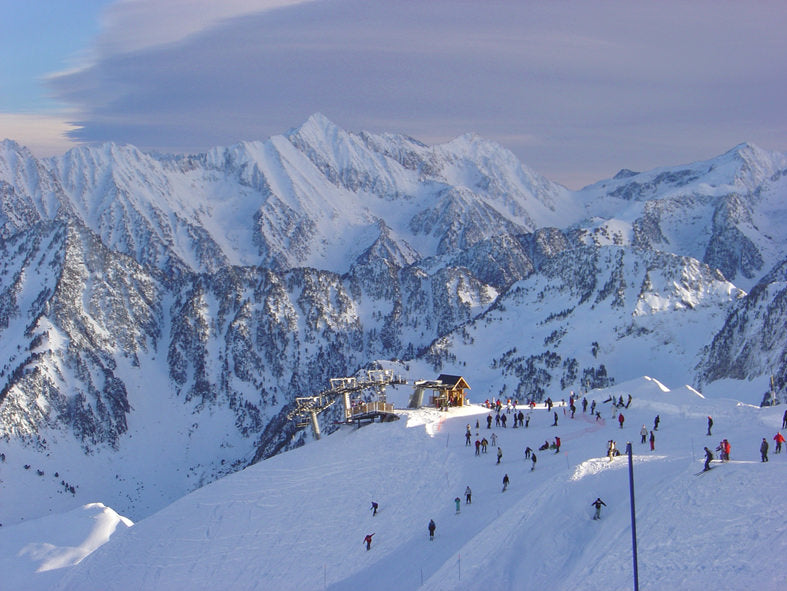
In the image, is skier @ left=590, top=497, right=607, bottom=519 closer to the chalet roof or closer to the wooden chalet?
the wooden chalet

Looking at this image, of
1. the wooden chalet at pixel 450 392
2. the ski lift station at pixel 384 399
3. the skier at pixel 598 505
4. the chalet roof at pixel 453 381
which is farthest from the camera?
the chalet roof at pixel 453 381

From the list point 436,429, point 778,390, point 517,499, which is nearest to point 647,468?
point 517,499

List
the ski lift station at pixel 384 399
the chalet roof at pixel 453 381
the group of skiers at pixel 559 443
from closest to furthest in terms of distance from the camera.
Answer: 1. the group of skiers at pixel 559 443
2. the ski lift station at pixel 384 399
3. the chalet roof at pixel 453 381

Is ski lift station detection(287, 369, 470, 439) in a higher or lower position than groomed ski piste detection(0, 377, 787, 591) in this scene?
higher

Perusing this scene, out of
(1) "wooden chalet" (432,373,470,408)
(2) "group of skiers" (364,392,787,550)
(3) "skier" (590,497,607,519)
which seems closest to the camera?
(3) "skier" (590,497,607,519)

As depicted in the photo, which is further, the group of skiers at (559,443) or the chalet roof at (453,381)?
the chalet roof at (453,381)

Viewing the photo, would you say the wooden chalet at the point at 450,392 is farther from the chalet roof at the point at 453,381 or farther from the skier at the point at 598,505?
the skier at the point at 598,505

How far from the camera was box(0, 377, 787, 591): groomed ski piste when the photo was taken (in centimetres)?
3978

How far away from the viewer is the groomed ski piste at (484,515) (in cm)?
3978

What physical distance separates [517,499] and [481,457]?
1362 cm

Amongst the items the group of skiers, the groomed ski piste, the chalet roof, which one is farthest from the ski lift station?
the group of skiers

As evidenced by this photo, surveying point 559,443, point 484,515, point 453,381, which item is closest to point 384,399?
point 453,381

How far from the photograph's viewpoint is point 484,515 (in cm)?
5453

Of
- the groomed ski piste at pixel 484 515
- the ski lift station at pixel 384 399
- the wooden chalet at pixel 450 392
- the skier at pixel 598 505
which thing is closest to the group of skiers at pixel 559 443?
the skier at pixel 598 505
